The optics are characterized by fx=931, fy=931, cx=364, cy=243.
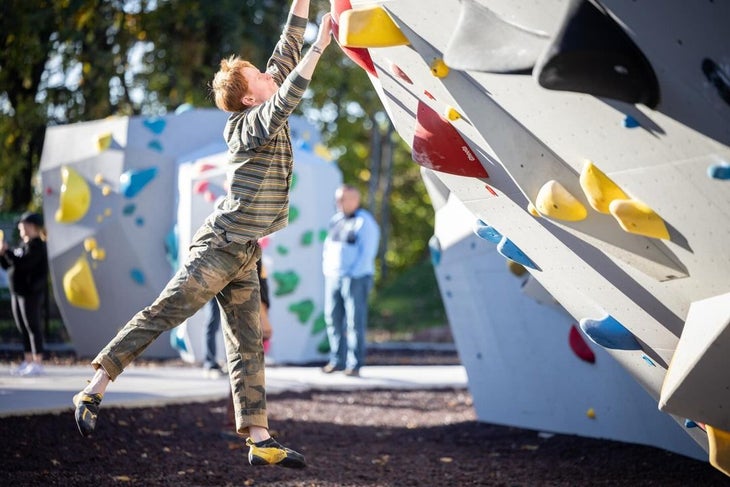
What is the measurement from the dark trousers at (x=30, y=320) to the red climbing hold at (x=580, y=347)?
214 inches

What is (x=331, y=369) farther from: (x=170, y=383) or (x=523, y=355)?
(x=523, y=355)

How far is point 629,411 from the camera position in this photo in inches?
215

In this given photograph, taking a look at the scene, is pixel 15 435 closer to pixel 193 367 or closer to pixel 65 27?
pixel 193 367

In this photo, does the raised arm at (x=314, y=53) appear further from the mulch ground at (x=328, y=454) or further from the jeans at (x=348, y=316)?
the jeans at (x=348, y=316)

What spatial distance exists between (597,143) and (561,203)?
289 millimetres

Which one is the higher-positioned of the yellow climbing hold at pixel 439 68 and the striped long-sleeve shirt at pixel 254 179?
the yellow climbing hold at pixel 439 68

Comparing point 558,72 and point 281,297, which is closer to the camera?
point 558,72

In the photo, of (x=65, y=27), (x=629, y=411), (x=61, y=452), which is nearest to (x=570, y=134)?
(x=629, y=411)

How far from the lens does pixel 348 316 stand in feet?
31.4

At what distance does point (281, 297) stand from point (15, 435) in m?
5.54

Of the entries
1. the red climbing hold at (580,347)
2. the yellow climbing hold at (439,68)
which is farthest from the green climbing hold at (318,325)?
the yellow climbing hold at (439,68)

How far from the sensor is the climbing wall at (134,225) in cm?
1092

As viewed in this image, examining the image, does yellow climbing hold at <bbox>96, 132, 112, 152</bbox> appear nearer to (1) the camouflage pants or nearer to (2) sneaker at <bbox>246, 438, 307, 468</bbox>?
(1) the camouflage pants

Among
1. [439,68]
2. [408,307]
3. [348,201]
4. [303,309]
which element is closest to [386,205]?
[408,307]
